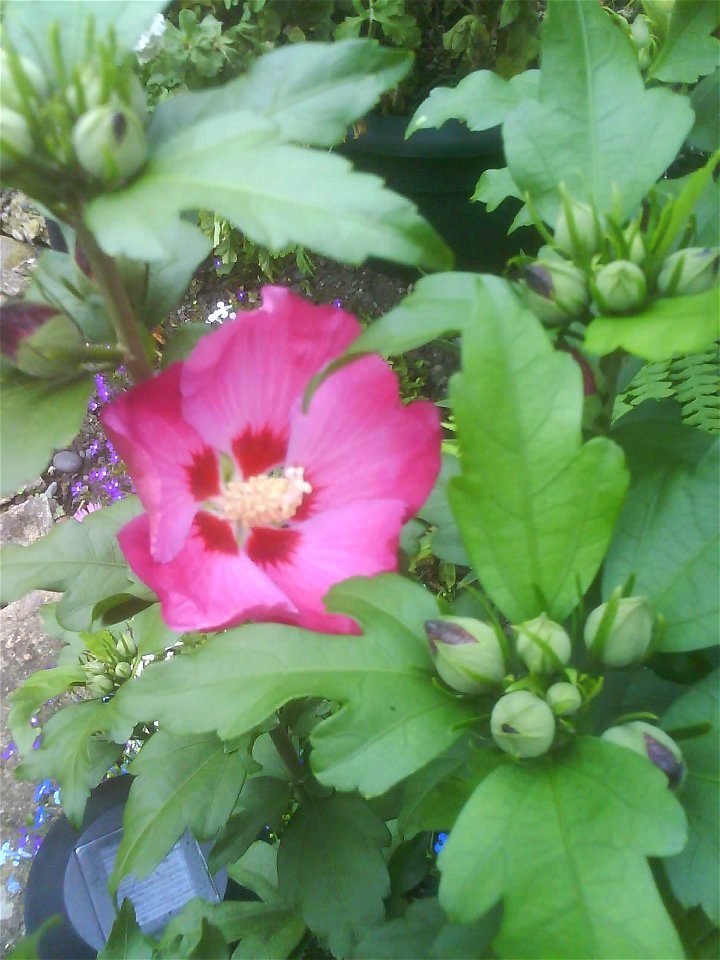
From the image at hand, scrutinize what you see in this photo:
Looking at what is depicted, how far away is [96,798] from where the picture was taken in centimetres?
131

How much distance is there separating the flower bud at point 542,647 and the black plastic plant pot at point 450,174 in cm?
141

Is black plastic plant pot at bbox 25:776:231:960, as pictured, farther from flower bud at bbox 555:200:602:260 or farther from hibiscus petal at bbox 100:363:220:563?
flower bud at bbox 555:200:602:260

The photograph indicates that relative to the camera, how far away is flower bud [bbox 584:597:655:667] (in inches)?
18.0

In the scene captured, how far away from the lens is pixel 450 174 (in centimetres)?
191

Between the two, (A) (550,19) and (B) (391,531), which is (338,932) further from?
(A) (550,19)

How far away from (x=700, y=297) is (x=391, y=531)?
220 mm

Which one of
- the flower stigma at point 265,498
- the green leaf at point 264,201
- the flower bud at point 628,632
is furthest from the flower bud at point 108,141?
the flower bud at point 628,632

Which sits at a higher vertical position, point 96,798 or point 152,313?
point 152,313

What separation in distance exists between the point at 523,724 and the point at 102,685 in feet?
2.17

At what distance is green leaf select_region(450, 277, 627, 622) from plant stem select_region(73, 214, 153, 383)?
213 millimetres

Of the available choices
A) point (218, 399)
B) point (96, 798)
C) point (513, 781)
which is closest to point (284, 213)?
point (218, 399)

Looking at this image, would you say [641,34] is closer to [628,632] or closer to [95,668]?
[628,632]

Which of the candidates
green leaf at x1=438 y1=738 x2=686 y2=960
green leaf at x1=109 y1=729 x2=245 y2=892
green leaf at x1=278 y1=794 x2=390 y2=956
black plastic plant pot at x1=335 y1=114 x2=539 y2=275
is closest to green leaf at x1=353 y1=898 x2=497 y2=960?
green leaf at x1=278 y1=794 x2=390 y2=956

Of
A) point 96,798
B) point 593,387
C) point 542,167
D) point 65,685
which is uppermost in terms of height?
point 542,167
